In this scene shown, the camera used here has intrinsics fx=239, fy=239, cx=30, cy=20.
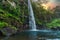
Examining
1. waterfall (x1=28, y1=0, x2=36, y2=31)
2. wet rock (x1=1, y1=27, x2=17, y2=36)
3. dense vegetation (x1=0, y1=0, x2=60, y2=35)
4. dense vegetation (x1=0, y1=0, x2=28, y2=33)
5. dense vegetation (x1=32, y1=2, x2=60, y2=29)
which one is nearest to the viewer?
wet rock (x1=1, y1=27, x2=17, y2=36)

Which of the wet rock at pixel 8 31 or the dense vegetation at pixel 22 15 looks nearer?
the wet rock at pixel 8 31

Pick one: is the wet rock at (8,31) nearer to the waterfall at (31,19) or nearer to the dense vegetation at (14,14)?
the dense vegetation at (14,14)

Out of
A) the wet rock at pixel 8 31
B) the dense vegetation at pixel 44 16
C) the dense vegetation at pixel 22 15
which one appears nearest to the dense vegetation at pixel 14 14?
the dense vegetation at pixel 22 15

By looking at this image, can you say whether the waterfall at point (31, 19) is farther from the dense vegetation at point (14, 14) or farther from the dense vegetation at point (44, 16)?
the dense vegetation at point (14, 14)

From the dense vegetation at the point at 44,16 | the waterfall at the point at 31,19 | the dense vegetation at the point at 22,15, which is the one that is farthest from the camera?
the dense vegetation at the point at 44,16

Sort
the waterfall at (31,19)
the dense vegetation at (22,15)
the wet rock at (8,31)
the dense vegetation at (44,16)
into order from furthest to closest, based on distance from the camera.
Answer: the dense vegetation at (44,16)
the waterfall at (31,19)
the dense vegetation at (22,15)
the wet rock at (8,31)

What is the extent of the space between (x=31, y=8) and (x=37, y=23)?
1.76m

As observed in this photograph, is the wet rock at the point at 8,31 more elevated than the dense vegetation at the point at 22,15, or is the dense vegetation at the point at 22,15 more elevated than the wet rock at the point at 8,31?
the dense vegetation at the point at 22,15

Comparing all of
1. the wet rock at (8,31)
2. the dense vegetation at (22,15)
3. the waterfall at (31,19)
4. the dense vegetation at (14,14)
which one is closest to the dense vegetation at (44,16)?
the dense vegetation at (22,15)

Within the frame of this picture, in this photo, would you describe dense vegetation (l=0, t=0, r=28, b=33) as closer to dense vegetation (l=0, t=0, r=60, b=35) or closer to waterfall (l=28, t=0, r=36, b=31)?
dense vegetation (l=0, t=0, r=60, b=35)

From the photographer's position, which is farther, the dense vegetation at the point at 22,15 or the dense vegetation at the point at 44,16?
the dense vegetation at the point at 44,16

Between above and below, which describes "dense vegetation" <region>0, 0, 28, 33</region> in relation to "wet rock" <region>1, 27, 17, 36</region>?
above

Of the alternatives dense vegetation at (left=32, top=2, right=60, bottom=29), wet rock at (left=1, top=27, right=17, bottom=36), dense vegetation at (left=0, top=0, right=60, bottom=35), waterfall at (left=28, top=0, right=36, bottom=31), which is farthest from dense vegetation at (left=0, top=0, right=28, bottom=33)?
dense vegetation at (left=32, top=2, right=60, bottom=29)

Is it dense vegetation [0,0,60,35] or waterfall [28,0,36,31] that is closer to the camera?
dense vegetation [0,0,60,35]
